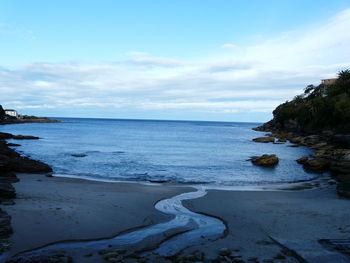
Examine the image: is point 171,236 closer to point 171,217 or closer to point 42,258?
point 171,217

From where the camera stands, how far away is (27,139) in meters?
53.0

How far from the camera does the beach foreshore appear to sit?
Result: 25.1 ft

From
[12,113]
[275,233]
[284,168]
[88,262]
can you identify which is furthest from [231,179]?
[12,113]

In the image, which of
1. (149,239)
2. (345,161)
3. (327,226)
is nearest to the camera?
(149,239)

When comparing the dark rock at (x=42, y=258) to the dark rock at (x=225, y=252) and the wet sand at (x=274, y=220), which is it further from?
the dark rock at (x=225, y=252)

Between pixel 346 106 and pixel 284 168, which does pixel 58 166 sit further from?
pixel 346 106

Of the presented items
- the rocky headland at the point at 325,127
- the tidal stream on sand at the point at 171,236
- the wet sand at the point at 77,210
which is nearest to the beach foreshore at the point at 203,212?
the wet sand at the point at 77,210

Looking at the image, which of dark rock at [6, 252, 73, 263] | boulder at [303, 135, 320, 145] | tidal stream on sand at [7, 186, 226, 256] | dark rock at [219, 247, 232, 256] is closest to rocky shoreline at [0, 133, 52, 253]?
dark rock at [6, 252, 73, 263]

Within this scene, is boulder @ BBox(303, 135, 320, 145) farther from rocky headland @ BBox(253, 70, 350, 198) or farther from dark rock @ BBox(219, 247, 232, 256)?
dark rock @ BBox(219, 247, 232, 256)

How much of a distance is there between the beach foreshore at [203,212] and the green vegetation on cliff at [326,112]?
41284 mm

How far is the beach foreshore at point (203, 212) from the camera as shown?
7.66 m

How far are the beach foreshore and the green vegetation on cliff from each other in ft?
135

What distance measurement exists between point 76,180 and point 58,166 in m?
7.47

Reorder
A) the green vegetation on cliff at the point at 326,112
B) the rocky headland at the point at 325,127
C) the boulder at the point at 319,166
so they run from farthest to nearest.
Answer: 1. the green vegetation on cliff at the point at 326,112
2. the rocky headland at the point at 325,127
3. the boulder at the point at 319,166
